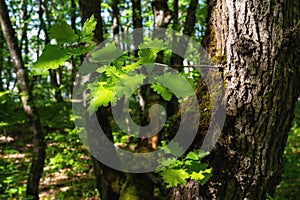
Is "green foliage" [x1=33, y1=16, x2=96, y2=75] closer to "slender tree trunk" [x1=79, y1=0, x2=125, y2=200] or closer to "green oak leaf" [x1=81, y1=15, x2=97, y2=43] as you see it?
"green oak leaf" [x1=81, y1=15, x2=97, y2=43]

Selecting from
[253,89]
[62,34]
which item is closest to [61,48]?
[62,34]

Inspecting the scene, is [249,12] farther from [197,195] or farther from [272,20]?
[197,195]

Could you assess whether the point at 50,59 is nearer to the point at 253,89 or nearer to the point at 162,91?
the point at 162,91

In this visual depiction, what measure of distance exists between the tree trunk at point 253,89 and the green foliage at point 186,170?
6.6 inches

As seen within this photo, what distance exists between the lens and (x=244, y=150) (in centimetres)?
181

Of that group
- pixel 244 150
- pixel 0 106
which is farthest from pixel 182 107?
pixel 0 106

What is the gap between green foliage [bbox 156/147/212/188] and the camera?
158 centimetres

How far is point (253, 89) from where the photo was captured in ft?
5.77

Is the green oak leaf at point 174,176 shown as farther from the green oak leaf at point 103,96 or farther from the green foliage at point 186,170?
the green oak leaf at point 103,96

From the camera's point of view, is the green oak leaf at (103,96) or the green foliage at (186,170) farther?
the green foliage at (186,170)

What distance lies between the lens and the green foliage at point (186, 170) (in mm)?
1581

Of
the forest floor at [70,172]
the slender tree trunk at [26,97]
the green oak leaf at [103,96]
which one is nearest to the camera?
the green oak leaf at [103,96]

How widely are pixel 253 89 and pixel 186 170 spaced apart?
612 mm

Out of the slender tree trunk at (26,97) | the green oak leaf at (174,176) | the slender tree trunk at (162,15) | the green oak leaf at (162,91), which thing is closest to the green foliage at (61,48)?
the green oak leaf at (162,91)
